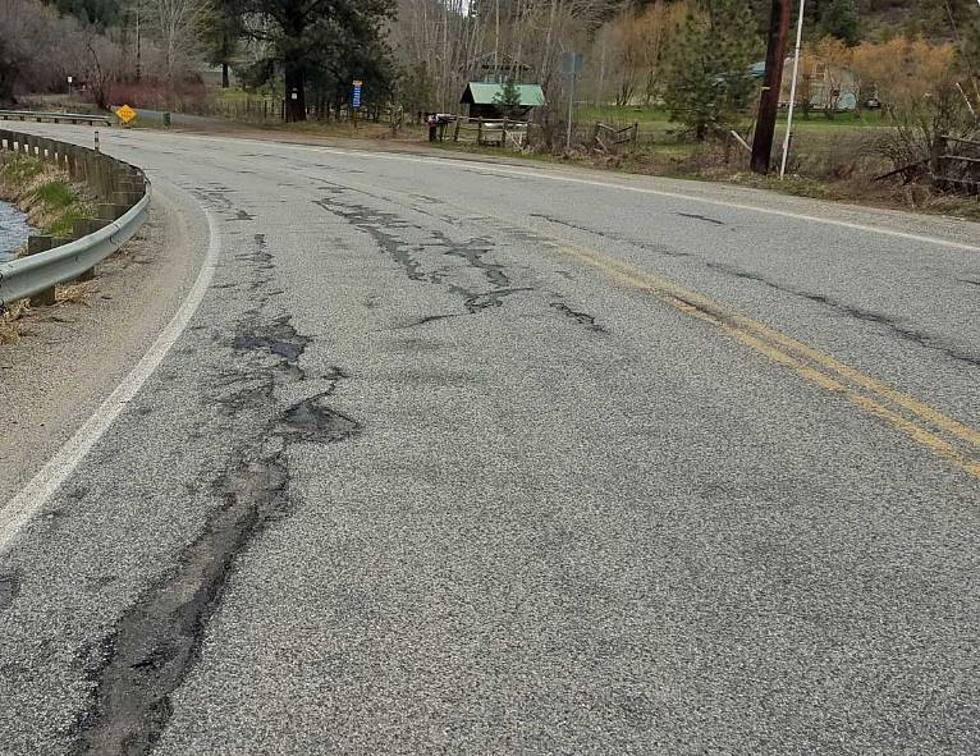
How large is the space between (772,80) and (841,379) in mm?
17602

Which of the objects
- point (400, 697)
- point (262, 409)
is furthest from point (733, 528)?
point (262, 409)

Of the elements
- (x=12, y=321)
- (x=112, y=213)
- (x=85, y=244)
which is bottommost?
(x=12, y=321)

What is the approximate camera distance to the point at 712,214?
14961 millimetres

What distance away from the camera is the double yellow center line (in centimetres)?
489

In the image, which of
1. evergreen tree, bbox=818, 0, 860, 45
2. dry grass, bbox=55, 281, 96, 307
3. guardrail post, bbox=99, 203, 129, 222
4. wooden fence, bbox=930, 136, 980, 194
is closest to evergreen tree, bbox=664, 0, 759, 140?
wooden fence, bbox=930, 136, 980, 194

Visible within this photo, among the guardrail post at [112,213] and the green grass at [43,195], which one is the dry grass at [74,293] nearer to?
the guardrail post at [112,213]

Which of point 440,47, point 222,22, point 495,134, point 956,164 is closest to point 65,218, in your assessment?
point 956,164

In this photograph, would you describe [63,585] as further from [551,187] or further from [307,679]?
[551,187]

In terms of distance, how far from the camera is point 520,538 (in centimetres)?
390

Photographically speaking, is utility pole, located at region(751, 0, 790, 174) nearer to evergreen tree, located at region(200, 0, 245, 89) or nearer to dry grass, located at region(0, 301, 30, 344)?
dry grass, located at region(0, 301, 30, 344)

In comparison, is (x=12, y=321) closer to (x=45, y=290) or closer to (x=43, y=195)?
(x=45, y=290)

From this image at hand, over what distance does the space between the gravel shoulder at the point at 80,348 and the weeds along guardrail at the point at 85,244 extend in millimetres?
237

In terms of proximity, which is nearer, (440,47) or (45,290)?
(45,290)

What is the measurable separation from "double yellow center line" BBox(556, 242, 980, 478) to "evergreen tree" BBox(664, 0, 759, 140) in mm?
34302
